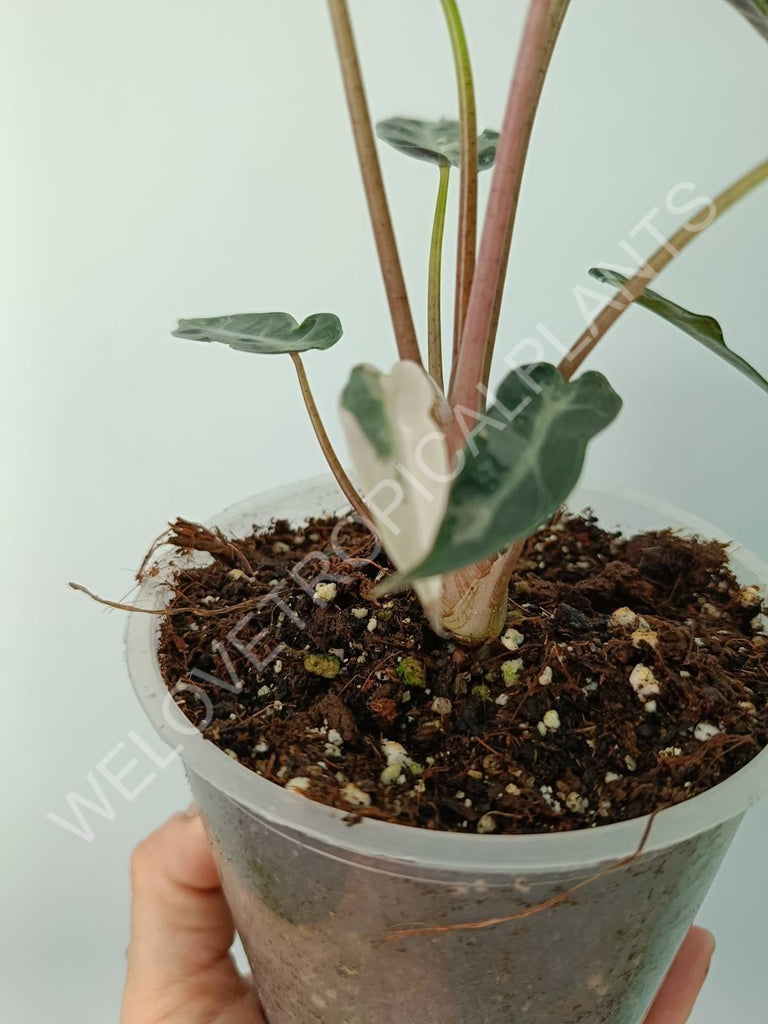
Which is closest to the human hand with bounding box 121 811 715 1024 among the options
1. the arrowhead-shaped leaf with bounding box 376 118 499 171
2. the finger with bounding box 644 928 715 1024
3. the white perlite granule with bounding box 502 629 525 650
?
the finger with bounding box 644 928 715 1024

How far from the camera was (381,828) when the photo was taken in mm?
535

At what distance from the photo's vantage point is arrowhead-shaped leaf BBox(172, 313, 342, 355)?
2.02 feet

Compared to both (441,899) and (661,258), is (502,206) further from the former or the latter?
(441,899)

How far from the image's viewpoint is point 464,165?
0.58 metres

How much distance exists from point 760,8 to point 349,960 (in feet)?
2.22

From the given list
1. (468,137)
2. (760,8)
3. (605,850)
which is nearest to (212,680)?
(605,850)

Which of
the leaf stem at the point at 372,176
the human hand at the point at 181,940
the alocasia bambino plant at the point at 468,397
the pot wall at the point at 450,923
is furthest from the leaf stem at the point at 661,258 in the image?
the human hand at the point at 181,940

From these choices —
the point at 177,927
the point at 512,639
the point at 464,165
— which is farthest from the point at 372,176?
the point at 177,927

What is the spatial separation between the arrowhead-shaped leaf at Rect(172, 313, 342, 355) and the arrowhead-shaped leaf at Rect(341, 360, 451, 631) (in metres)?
0.19

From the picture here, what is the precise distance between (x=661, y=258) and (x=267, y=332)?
0.93 feet

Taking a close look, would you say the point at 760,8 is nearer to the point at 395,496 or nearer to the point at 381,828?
the point at 395,496

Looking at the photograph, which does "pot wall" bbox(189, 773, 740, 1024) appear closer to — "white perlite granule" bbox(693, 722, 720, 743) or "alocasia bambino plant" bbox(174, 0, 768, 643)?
"white perlite granule" bbox(693, 722, 720, 743)

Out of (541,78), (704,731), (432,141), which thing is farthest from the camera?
(432,141)

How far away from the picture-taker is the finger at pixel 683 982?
0.91 meters
